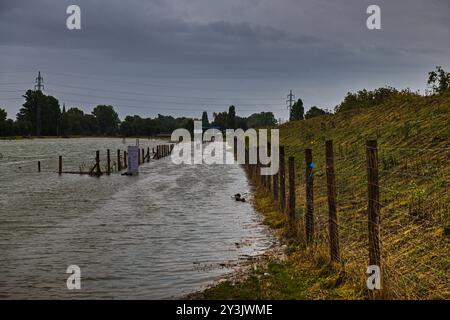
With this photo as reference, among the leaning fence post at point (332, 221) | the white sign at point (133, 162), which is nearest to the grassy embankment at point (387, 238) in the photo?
the leaning fence post at point (332, 221)

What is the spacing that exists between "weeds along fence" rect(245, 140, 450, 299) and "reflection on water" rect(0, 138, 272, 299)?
6.61 feet

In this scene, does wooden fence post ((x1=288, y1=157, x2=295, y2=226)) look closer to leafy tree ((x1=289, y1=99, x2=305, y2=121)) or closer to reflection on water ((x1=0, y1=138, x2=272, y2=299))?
reflection on water ((x1=0, y1=138, x2=272, y2=299))

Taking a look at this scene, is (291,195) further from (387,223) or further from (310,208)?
(387,223)

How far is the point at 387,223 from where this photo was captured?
11.9 meters

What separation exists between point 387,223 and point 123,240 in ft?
23.6

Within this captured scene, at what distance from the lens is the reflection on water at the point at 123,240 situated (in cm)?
1036

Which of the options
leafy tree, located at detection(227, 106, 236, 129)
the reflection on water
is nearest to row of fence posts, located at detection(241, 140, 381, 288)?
the reflection on water

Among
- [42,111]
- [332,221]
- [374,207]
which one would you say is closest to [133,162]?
[332,221]

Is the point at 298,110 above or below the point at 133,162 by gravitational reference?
above

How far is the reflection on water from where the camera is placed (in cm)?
1036

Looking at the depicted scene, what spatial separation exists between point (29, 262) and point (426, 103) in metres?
21.5

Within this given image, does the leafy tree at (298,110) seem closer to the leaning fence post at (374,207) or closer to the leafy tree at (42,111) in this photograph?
the leafy tree at (42,111)
